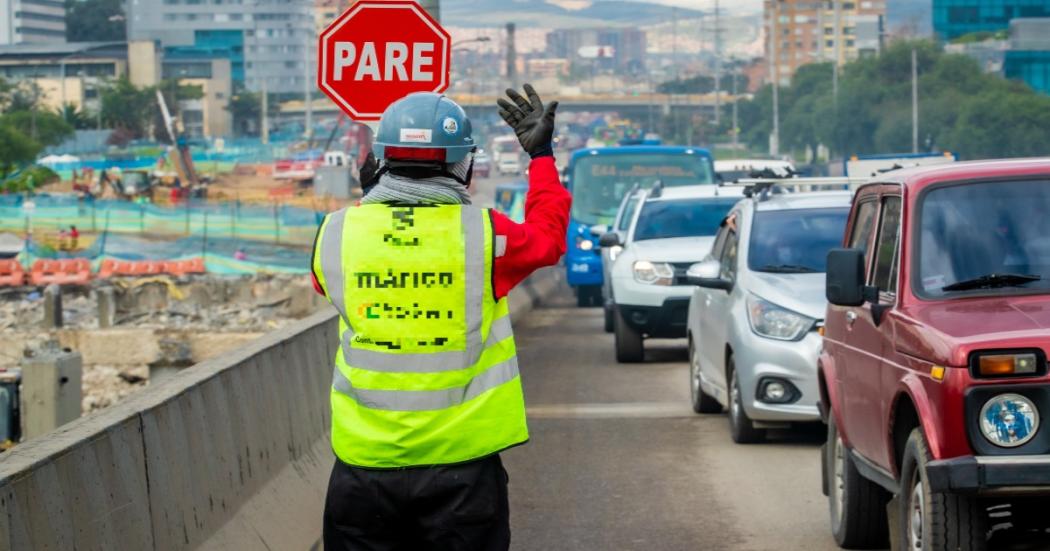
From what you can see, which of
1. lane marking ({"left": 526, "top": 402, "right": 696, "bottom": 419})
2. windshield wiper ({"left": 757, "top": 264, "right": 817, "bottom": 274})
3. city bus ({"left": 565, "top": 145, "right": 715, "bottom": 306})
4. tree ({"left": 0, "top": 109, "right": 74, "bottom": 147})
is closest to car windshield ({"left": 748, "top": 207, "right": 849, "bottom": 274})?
windshield wiper ({"left": 757, "top": 264, "right": 817, "bottom": 274})

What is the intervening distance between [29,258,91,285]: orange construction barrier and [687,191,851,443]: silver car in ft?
185

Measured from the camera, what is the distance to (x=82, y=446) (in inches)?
221

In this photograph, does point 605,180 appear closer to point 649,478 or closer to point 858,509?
point 649,478

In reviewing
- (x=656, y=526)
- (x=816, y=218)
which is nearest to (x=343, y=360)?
(x=656, y=526)

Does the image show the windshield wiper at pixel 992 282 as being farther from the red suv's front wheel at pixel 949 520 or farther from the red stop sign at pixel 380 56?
the red stop sign at pixel 380 56

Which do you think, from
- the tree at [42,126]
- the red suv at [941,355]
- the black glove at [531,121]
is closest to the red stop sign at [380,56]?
the red suv at [941,355]

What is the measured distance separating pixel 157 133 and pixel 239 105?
1288 cm

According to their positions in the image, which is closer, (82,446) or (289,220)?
(82,446)

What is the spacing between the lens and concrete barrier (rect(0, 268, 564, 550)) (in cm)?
534

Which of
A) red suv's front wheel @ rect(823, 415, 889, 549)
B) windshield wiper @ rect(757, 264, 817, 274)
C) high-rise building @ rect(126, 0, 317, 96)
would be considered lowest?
red suv's front wheel @ rect(823, 415, 889, 549)

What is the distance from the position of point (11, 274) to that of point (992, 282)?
65020 millimetres

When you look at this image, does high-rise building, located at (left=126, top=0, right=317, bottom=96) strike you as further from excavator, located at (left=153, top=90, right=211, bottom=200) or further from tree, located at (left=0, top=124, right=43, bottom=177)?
tree, located at (left=0, top=124, right=43, bottom=177)

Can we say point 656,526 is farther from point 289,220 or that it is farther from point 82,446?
point 289,220

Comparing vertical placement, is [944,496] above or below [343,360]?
below
